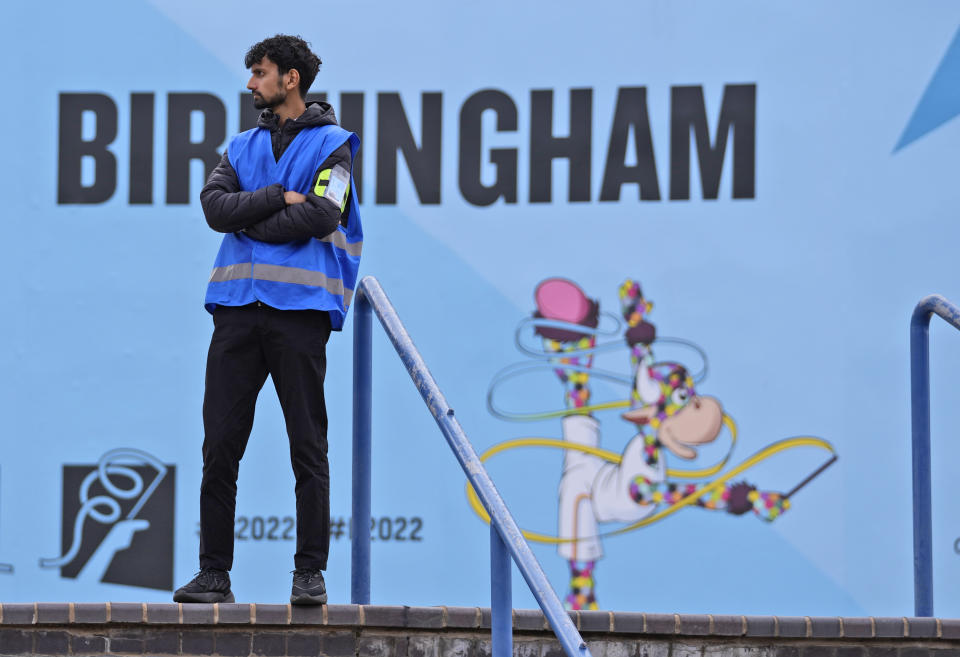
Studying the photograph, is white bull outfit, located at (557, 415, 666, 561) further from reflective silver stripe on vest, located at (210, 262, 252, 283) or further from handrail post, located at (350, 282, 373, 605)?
reflective silver stripe on vest, located at (210, 262, 252, 283)

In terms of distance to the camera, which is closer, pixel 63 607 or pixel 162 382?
pixel 63 607

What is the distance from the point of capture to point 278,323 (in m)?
2.65

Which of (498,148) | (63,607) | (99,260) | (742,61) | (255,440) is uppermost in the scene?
(742,61)

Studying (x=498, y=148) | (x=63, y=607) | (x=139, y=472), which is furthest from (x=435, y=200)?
(x=63, y=607)

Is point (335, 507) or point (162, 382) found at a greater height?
point (162, 382)

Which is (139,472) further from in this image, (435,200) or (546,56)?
(546,56)

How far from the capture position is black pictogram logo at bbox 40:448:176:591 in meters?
3.87

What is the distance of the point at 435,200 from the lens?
3.99 metres

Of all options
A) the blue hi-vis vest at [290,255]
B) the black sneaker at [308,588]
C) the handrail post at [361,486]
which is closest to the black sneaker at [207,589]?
the black sneaker at [308,588]

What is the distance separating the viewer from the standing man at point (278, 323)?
8.66 feet

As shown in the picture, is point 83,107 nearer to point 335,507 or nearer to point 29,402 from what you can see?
point 29,402

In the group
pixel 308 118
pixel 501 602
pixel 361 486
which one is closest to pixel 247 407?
pixel 361 486

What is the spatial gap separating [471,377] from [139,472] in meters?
0.98

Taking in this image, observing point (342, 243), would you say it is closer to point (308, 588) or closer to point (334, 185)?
point (334, 185)
